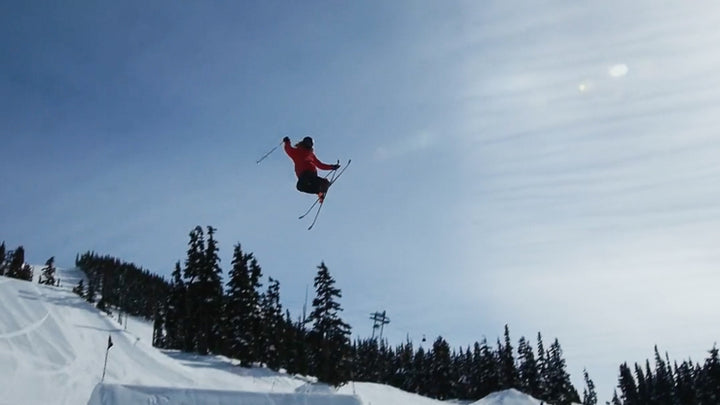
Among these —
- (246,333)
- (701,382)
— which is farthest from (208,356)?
(701,382)

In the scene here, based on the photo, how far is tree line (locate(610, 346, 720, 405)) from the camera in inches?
2547

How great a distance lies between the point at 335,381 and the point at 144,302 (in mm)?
64656

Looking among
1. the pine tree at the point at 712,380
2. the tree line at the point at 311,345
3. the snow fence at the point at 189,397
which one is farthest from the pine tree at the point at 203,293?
the pine tree at the point at 712,380

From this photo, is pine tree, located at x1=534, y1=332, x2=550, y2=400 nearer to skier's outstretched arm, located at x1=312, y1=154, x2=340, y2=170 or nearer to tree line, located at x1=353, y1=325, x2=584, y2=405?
tree line, located at x1=353, y1=325, x2=584, y2=405

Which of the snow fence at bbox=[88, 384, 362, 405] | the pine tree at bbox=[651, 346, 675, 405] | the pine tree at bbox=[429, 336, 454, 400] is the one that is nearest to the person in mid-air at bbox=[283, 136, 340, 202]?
the snow fence at bbox=[88, 384, 362, 405]

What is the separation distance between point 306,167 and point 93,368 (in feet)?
74.1

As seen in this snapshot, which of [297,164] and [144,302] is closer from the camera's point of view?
[297,164]

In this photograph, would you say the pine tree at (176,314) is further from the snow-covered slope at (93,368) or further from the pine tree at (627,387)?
the pine tree at (627,387)

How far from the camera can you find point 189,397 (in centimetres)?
1534

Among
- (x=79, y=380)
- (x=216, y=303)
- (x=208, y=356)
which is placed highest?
(x=216, y=303)

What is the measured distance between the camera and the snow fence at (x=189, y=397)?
14.9 metres

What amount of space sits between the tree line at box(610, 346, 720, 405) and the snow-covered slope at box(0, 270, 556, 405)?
38573mm

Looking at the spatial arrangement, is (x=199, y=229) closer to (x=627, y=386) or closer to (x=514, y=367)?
(x=514, y=367)

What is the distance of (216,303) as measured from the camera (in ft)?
156
